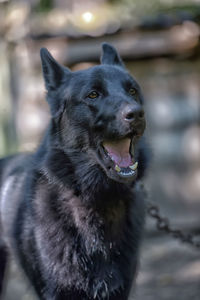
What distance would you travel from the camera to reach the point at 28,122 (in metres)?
7.66

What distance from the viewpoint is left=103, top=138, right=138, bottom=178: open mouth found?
3.04 metres

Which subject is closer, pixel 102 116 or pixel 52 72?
pixel 102 116

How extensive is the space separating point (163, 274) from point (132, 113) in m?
3.61

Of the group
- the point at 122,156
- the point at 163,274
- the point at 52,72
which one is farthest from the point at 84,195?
the point at 163,274

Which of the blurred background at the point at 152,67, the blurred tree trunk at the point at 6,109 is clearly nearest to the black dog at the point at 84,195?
the blurred background at the point at 152,67

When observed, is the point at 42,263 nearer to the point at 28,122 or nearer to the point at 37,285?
the point at 37,285

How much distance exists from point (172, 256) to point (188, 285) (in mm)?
1117

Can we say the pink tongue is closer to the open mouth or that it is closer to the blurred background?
the open mouth

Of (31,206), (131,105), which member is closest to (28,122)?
(31,206)

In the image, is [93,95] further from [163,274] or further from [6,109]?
[6,109]

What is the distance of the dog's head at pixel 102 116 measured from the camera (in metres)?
2.98

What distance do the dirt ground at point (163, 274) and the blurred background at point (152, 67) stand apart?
0.25 ft

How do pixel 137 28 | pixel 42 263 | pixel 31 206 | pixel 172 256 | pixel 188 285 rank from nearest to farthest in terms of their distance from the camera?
pixel 42 263 < pixel 31 206 < pixel 188 285 < pixel 172 256 < pixel 137 28

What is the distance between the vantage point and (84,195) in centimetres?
331
